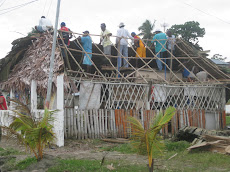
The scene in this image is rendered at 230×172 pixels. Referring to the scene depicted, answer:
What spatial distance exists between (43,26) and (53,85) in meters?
3.19

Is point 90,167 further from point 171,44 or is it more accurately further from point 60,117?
point 171,44

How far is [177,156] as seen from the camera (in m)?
6.64

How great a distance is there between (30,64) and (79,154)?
4.61 m

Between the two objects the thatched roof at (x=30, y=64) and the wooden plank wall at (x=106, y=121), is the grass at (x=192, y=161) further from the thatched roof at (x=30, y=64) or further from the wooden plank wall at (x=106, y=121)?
the thatched roof at (x=30, y=64)

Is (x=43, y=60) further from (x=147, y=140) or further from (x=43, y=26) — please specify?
(x=147, y=140)

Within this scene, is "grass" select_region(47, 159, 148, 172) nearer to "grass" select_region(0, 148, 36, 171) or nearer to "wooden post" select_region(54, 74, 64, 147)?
"grass" select_region(0, 148, 36, 171)

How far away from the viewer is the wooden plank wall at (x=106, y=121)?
898 cm

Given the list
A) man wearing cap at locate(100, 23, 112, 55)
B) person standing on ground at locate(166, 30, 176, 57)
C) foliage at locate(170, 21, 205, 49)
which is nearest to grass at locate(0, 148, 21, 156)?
man wearing cap at locate(100, 23, 112, 55)

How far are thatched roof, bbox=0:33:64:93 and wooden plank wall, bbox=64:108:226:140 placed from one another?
1.41 metres

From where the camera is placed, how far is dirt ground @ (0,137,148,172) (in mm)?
5582

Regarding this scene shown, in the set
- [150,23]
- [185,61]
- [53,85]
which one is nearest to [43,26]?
[53,85]

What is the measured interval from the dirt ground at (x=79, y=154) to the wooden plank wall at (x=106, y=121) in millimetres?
430

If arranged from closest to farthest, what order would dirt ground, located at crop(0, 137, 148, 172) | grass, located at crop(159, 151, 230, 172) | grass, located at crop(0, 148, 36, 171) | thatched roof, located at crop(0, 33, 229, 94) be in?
grass, located at crop(159, 151, 230, 172)
dirt ground, located at crop(0, 137, 148, 172)
grass, located at crop(0, 148, 36, 171)
thatched roof, located at crop(0, 33, 229, 94)

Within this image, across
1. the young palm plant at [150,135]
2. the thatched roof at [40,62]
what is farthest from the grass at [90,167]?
the thatched roof at [40,62]
